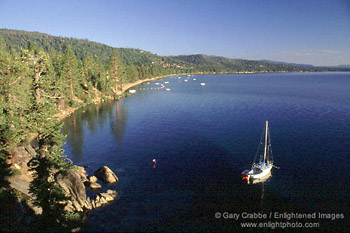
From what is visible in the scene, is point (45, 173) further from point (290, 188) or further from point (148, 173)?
point (290, 188)

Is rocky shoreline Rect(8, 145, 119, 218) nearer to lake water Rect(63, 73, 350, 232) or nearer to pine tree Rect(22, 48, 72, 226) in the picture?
lake water Rect(63, 73, 350, 232)

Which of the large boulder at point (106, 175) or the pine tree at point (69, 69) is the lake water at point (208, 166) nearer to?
the large boulder at point (106, 175)

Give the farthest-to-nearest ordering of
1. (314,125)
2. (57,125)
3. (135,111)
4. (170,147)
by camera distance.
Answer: (135,111)
(314,125)
(170,147)
(57,125)

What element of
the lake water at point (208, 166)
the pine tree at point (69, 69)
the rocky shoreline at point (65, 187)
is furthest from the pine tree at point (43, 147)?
the pine tree at point (69, 69)

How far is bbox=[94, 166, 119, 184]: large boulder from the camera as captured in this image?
44375mm

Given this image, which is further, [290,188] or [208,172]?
[208,172]

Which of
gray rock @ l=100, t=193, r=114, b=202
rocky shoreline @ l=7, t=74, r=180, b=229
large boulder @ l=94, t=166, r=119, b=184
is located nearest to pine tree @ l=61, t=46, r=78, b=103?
rocky shoreline @ l=7, t=74, r=180, b=229

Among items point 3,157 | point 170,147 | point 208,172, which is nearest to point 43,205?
point 3,157

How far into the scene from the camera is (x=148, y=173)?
4859cm

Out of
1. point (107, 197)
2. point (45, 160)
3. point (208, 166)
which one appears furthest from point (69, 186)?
point (208, 166)

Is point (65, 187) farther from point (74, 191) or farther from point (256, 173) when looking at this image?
point (256, 173)

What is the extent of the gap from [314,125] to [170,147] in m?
55.3

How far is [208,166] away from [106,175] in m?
22.2

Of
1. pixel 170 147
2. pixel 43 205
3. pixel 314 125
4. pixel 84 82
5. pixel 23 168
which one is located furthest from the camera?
pixel 84 82
